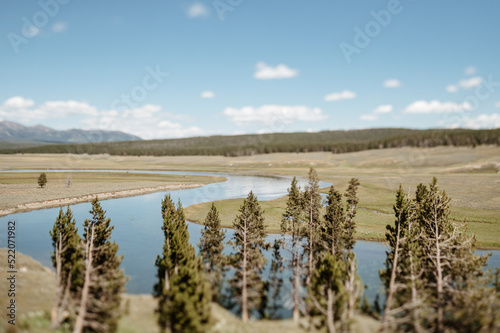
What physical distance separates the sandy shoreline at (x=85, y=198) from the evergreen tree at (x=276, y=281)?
60753mm

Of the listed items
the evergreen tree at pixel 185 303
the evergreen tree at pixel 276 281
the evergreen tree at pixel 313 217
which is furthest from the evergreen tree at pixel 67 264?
the evergreen tree at pixel 313 217

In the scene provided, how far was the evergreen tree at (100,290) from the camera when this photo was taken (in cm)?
2345

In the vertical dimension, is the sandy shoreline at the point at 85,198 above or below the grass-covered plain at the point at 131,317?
above

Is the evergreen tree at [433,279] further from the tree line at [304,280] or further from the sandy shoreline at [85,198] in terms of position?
the sandy shoreline at [85,198]

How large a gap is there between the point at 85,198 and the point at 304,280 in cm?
7141

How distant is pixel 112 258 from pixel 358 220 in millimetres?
49646

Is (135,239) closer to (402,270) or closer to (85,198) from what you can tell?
(402,270)

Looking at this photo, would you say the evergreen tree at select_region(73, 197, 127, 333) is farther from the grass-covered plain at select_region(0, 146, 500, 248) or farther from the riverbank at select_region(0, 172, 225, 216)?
the riverbank at select_region(0, 172, 225, 216)

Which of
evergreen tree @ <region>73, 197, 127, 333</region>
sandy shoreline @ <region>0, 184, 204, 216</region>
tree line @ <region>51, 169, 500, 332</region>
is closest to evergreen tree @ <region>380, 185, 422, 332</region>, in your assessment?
tree line @ <region>51, 169, 500, 332</region>

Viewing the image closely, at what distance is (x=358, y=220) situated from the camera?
6400cm

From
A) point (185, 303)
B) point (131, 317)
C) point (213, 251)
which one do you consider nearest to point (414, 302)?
point (185, 303)

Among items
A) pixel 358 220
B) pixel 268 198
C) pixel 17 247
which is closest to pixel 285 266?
pixel 358 220

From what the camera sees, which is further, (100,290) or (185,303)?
(100,290)

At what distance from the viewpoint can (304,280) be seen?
35562mm
